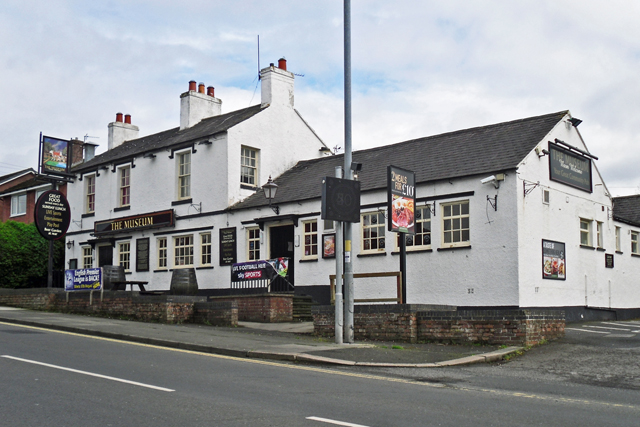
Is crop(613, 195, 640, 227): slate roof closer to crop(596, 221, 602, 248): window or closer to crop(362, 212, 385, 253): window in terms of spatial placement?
crop(596, 221, 602, 248): window

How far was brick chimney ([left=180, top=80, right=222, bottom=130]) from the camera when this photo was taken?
31.5 m

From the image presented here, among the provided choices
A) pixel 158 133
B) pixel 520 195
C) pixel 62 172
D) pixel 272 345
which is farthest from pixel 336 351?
pixel 158 133

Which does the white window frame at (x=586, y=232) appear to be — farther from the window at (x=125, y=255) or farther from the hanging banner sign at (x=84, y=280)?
the window at (x=125, y=255)

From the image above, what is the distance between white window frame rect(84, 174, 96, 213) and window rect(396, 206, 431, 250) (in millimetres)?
17818

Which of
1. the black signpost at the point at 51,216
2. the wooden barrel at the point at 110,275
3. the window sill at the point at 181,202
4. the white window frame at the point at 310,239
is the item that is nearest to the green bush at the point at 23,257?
the black signpost at the point at 51,216

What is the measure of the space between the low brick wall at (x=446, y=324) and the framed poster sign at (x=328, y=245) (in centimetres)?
619

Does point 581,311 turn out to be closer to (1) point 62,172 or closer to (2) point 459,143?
(2) point 459,143

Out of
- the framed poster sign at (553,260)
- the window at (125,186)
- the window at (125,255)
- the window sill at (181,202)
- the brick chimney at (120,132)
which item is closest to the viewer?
the framed poster sign at (553,260)

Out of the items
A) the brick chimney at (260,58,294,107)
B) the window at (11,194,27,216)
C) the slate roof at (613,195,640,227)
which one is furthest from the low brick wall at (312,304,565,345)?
the window at (11,194,27,216)

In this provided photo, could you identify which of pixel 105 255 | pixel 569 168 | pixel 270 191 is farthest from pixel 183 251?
pixel 569 168

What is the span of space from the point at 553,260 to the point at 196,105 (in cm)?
1840

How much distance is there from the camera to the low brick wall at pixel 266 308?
818 inches

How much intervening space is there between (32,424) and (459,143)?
18161mm

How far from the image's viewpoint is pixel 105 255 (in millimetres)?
31453
